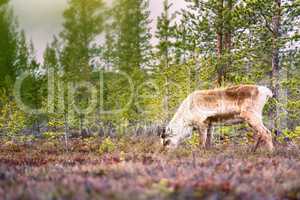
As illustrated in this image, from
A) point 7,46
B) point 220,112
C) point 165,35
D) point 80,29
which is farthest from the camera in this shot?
point 80,29

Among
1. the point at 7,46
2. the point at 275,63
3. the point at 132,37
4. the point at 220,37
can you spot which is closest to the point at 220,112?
the point at 275,63

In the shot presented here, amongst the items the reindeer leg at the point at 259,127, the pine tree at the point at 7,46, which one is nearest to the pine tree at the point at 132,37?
the pine tree at the point at 7,46

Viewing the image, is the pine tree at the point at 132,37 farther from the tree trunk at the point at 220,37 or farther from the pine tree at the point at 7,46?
the tree trunk at the point at 220,37

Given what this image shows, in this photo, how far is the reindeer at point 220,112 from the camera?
11.8 m

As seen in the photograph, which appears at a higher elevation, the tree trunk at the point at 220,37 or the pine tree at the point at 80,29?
the pine tree at the point at 80,29

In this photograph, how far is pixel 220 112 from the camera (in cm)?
1212

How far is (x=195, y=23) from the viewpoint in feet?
68.0

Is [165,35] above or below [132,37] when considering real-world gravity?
below

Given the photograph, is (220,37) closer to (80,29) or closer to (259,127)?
(259,127)

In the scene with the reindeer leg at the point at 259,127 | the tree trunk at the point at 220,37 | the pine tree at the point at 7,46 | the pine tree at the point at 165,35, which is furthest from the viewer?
the pine tree at the point at 7,46

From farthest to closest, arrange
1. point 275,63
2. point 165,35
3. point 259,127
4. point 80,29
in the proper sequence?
point 80,29 < point 165,35 < point 275,63 < point 259,127

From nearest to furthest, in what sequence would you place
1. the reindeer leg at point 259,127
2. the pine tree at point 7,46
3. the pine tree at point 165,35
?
the reindeer leg at point 259,127 → the pine tree at point 165,35 → the pine tree at point 7,46

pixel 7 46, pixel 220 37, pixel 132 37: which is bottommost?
pixel 220 37

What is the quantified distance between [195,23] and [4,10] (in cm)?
2106
